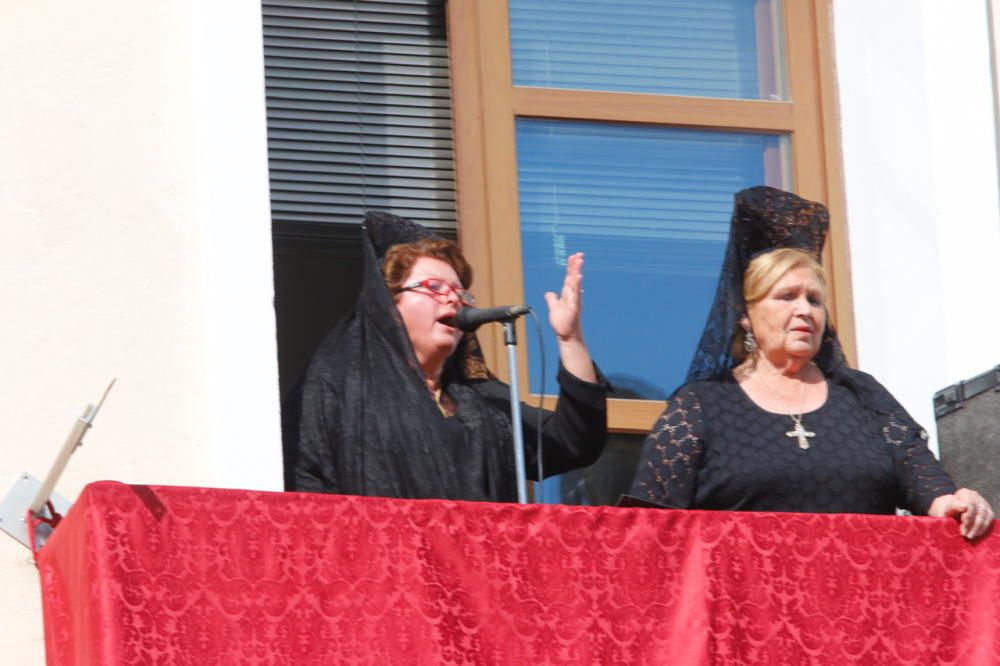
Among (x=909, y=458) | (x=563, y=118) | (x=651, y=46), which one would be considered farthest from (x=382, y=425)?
(x=651, y=46)

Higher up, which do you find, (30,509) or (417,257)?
(417,257)

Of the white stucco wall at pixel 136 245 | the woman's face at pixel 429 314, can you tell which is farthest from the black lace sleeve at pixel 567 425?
the white stucco wall at pixel 136 245

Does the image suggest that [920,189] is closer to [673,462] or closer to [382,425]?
[673,462]

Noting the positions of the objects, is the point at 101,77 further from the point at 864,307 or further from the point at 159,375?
the point at 864,307

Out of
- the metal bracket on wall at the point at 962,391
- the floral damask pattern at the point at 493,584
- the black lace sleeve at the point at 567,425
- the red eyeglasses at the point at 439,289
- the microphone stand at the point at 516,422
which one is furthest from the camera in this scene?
the metal bracket on wall at the point at 962,391

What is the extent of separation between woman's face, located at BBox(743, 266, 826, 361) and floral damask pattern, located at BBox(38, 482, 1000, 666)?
55 centimetres

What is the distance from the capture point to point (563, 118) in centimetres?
739

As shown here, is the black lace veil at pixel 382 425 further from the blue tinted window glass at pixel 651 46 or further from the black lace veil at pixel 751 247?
the blue tinted window glass at pixel 651 46

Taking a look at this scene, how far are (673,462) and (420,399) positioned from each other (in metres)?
0.57

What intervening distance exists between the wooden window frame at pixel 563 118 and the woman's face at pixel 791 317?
2.25 feet

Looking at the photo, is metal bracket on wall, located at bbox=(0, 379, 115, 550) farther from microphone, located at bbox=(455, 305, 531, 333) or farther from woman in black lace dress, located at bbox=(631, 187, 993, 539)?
woman in black lace dress, located at bbox=(631, 187, 993, 539)

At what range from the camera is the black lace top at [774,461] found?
20.6ft

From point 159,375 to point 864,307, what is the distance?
1988 mm

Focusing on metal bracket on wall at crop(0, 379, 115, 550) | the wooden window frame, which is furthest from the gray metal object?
the wooden window frame
